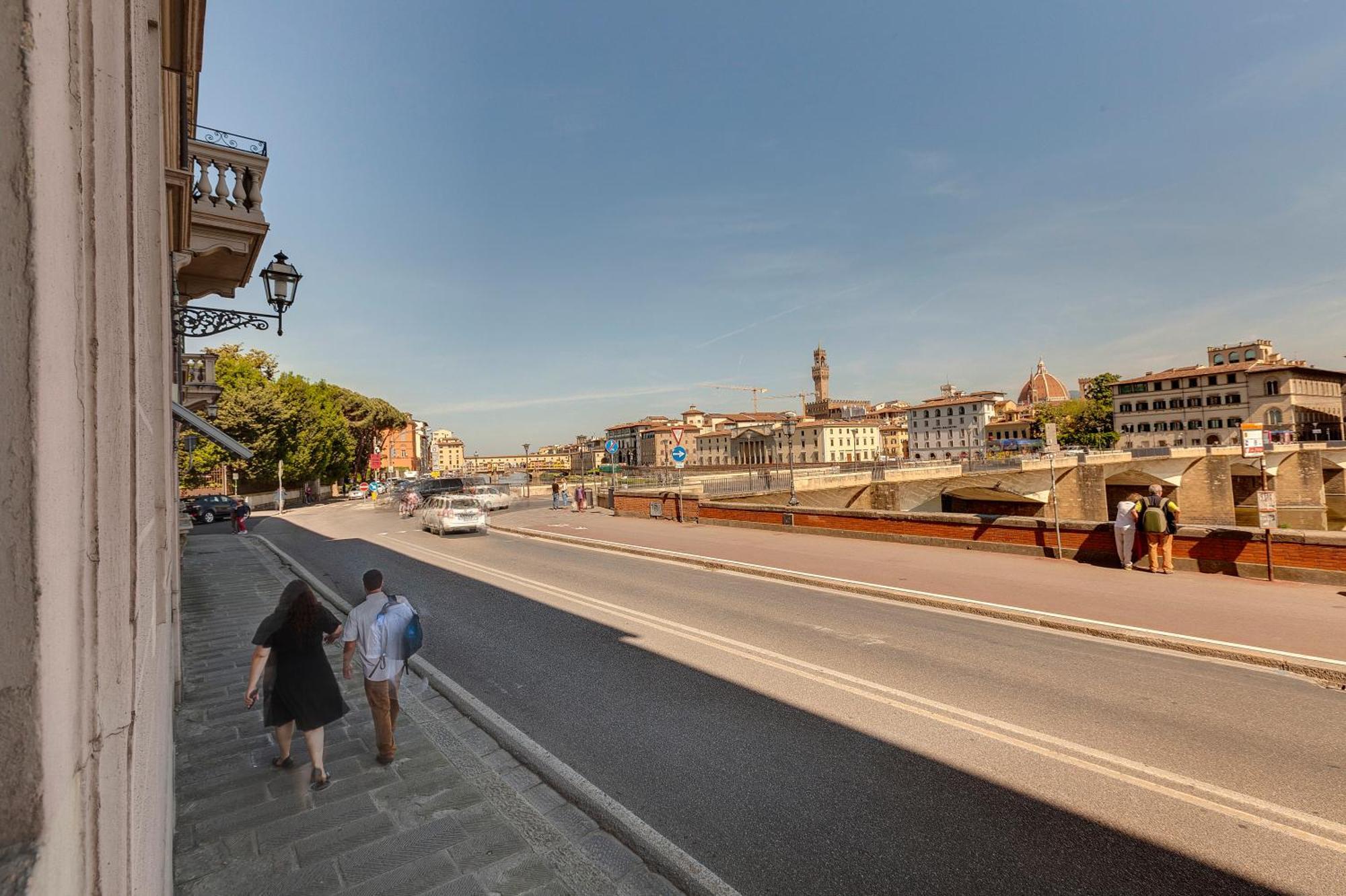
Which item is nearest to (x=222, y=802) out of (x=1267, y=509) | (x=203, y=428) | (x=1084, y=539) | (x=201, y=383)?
(x=203, y=428)

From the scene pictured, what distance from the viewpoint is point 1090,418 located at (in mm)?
103062

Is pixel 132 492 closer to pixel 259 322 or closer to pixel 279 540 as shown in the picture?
pixel 259 322

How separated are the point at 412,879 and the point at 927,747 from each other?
4234mm

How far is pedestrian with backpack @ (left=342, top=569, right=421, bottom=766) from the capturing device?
5.60 m

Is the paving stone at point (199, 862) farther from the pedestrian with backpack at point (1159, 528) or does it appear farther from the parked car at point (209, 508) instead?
the parked car at point (209, 508)

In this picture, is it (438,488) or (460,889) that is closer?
(460,889)

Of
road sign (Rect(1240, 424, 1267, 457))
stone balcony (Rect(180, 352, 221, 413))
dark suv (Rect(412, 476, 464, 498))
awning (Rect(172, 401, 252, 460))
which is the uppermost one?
stone balcony (Rect(180, 352, 221, 413))

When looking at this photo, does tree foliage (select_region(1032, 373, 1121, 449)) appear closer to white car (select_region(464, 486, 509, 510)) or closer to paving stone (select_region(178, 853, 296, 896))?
white car (select_region(464, 486, 509, 510))

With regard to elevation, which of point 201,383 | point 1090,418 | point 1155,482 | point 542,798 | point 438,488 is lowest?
point 1155,482

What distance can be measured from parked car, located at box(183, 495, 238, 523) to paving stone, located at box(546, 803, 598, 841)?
34.3 metres

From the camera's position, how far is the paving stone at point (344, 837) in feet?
14.2

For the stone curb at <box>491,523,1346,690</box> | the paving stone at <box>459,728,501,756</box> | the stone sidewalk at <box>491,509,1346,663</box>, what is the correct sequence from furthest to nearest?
the stone sidewalk at <box>491,509,1346,663</box> → the stone curb at <box>491,523,1346,690</box> → the paving stone at <box>459,728,501,756</box>

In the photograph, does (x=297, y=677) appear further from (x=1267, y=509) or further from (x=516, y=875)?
(x=1267, y=509)

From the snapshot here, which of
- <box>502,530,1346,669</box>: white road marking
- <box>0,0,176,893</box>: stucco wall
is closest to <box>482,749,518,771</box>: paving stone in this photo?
<box>0,0,176,893</box>: stucco wall
